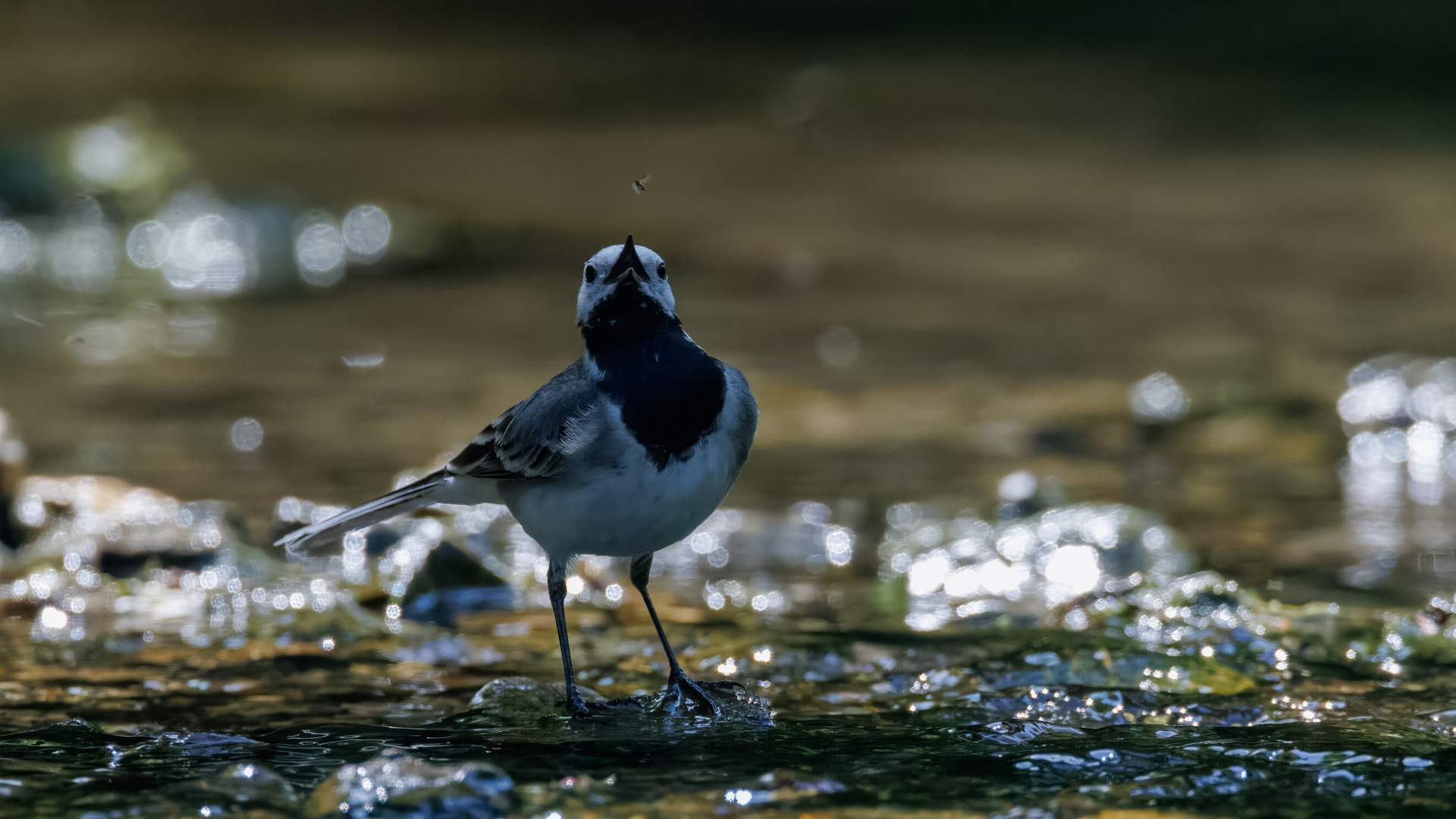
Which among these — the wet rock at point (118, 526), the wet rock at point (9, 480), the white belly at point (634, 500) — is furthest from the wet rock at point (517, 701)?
the wet rock at point (9, 480)

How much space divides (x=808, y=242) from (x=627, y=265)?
1170cm

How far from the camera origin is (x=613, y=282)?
4.34 m

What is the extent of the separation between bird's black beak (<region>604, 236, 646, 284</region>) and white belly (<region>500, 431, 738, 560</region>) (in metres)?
0.48

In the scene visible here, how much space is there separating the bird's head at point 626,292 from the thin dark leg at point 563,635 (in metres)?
0.81

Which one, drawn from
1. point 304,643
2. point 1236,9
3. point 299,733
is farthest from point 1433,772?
point 1236,9

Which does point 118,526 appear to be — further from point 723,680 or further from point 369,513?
point 723,680

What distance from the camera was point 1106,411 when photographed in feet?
31.1

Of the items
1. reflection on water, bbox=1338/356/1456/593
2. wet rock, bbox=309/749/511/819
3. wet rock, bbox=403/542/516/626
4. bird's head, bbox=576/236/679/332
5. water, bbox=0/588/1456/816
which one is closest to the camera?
wet rock, bbox=309/749/511/819

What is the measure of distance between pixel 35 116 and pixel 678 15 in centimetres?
1137

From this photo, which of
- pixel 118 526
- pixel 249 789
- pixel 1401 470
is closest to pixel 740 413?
pixel 249 789

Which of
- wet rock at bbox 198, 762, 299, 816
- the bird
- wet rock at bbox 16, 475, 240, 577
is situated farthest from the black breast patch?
wet rock at bbox 16, 475, 240, 577

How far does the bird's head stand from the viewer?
434cm

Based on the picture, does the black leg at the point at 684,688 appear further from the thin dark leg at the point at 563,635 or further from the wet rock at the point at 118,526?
the wet rock at the point at 118,526

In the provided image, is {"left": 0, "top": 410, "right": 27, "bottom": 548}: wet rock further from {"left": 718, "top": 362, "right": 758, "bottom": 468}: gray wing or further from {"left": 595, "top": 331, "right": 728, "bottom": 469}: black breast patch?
{"left": 718, "top": 362, "right": 758, "bottom": 468}: gray wing
